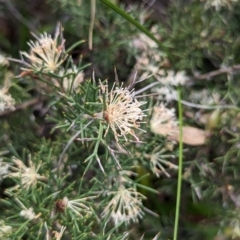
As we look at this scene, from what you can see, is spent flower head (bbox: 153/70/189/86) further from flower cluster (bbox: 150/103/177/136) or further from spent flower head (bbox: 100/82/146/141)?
spent flower head (bbox: 100/82/146/141)

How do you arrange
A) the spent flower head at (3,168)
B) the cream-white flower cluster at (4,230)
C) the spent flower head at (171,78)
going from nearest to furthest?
the cream-white flower cluster at (4,230) → the spent flower head at (3,168) → the spent flower head at (171,78)

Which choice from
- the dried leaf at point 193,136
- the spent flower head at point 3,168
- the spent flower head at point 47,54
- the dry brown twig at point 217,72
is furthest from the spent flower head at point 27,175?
the dry brown twig at point 217,72

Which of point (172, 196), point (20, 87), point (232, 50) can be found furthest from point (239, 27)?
point (20, 87)

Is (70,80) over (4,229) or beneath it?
over

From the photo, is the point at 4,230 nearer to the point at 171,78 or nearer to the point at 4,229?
the point at 4,229

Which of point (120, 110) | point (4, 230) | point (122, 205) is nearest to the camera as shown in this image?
point (120, 110)

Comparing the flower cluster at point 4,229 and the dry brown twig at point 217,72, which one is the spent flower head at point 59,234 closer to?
the flower cluster at point 4,229

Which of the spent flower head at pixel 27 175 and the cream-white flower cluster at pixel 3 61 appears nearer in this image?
the spent flower head at pixel 27 175

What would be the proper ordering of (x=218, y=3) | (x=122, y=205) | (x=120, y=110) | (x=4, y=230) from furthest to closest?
(x=218, y=3) < (x=122, y=205) < (x=4, y=230) < (x=120, y=110)

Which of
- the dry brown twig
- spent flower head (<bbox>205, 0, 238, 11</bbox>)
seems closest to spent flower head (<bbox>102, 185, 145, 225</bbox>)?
the dry brown twig

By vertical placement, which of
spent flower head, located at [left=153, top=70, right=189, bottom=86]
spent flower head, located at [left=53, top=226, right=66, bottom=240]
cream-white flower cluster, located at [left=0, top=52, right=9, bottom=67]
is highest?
spent flower head, located at [left=153, top=70, right=189, bottom=86]

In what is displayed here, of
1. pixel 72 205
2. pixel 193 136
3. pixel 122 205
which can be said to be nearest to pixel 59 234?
pixel 72 205
